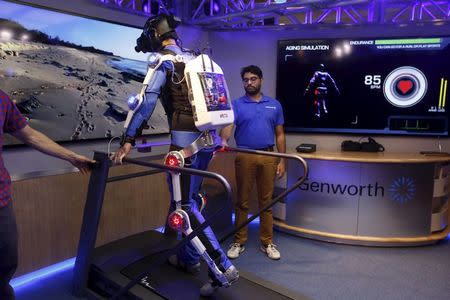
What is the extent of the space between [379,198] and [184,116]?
8.32 feet

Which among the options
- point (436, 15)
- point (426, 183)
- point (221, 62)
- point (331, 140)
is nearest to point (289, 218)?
point (331, 140)

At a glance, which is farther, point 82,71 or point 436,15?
point 436,15

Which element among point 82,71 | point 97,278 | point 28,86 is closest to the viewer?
point 97,278

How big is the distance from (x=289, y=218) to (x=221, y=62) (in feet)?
7.44

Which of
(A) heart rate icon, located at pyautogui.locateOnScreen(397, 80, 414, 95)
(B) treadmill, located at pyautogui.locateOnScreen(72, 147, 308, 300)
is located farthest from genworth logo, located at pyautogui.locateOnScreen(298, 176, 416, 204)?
(B) treadmill, located at pyautogui.locateOnScreen(72, 147, 308, 300)

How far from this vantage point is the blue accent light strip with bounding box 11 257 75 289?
117 inches

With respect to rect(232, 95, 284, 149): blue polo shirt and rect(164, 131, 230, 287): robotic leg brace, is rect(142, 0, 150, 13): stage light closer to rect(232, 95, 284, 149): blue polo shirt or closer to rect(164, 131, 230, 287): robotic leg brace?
rect(232, 95, 284, 149): blue polo shirt

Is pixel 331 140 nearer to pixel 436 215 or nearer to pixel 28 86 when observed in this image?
pixel 436 215

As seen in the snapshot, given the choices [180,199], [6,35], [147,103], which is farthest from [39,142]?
[6,35]

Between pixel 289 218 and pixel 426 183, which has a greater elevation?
pixel 426 183

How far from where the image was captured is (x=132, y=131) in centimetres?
228

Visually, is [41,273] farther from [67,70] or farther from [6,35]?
[6,35]

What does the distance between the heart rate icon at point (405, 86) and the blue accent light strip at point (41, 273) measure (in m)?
3.95

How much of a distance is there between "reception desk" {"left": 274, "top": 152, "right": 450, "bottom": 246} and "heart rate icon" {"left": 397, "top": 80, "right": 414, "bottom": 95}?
78 centimetres
